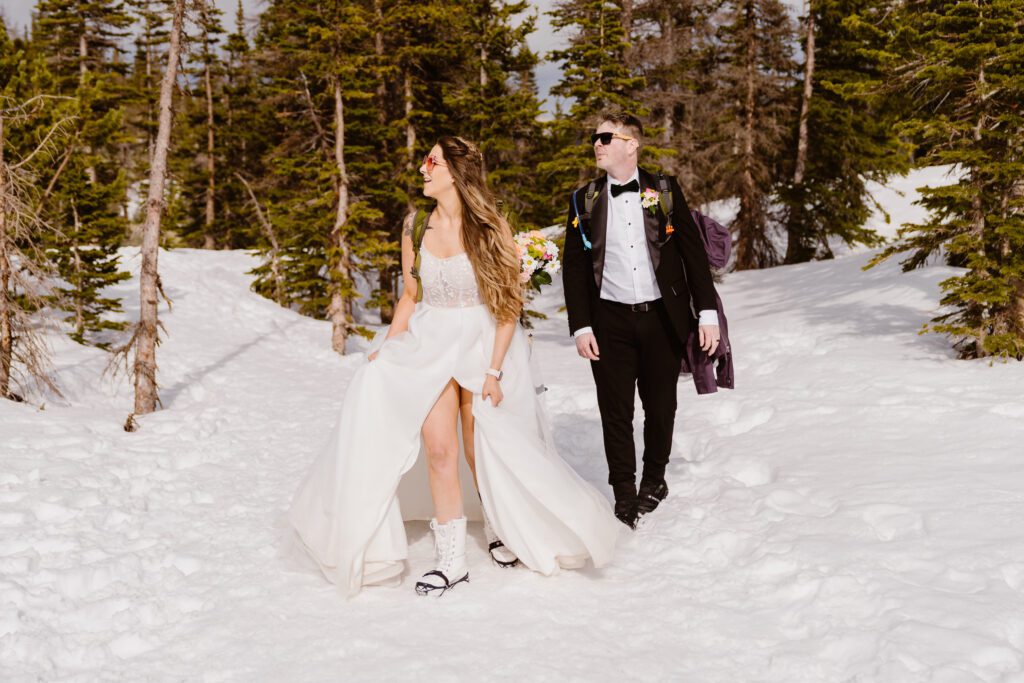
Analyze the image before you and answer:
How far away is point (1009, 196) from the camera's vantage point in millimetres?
8031

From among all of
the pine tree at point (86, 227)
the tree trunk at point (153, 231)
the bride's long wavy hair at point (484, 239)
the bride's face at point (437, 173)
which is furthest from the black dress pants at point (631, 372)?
the pine tree at point (86, 227)

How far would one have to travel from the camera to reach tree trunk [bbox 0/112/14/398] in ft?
26.2

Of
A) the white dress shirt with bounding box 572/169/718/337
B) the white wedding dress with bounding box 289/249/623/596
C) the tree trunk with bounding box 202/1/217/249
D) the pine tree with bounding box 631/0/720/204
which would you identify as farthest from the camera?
the tree trunk with bounding box 202/1/217/249

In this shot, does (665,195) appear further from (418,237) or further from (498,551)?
(498,551)

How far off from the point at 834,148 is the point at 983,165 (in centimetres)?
1487

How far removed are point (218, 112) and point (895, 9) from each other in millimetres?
29156

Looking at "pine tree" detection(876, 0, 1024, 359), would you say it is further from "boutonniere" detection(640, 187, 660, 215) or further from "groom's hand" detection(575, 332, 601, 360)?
"groom's hand" detection(575, 332, 601, 360)

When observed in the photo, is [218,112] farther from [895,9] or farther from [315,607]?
[315,607]

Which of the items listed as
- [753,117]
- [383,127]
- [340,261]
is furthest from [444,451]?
[753,117]

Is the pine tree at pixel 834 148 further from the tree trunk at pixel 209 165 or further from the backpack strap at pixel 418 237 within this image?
the tree trunk at pixel 209 165

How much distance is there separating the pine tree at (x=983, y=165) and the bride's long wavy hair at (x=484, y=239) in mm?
5919

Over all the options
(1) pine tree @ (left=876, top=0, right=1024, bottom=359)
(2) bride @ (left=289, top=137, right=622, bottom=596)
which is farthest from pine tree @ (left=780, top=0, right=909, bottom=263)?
(2) bride @ (left=289, top=137, right=622, bottom=596)

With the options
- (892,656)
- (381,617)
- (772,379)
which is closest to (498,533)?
(381,617)

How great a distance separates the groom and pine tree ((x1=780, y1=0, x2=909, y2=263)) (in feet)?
59.1
